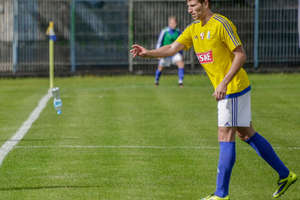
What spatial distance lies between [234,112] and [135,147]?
333 cm

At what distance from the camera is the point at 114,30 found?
81.0 feet

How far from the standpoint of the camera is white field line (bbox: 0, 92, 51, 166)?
8.94m

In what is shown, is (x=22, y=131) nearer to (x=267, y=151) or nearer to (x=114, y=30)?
(x=267, y=151)

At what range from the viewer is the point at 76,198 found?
20.7 feet

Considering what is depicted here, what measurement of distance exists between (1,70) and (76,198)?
60.9ft

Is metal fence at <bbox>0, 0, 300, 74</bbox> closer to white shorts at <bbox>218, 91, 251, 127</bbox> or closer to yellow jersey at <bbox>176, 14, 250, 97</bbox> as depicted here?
yellow jersey at <bbox>176, 14, 250, 97</bbox>

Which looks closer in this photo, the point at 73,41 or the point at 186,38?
the point at 186,38

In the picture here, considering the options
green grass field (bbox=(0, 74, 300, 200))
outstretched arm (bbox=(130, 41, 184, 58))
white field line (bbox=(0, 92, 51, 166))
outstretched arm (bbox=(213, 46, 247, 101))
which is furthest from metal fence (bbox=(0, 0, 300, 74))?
outstretched arm (bbox=(213, 46, 247, 101))

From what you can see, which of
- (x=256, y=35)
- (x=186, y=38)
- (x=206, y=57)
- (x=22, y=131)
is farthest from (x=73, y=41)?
(x=206, y=57)

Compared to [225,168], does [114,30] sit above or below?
above

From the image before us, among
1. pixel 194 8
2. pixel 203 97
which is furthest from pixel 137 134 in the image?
pixel 203 97

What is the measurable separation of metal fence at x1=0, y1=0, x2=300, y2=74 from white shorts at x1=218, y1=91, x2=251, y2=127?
60.5ft

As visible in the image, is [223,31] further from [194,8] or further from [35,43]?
[35,43]

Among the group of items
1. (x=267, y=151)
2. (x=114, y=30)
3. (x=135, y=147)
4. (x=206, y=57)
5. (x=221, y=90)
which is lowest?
(x=135, y=147)
